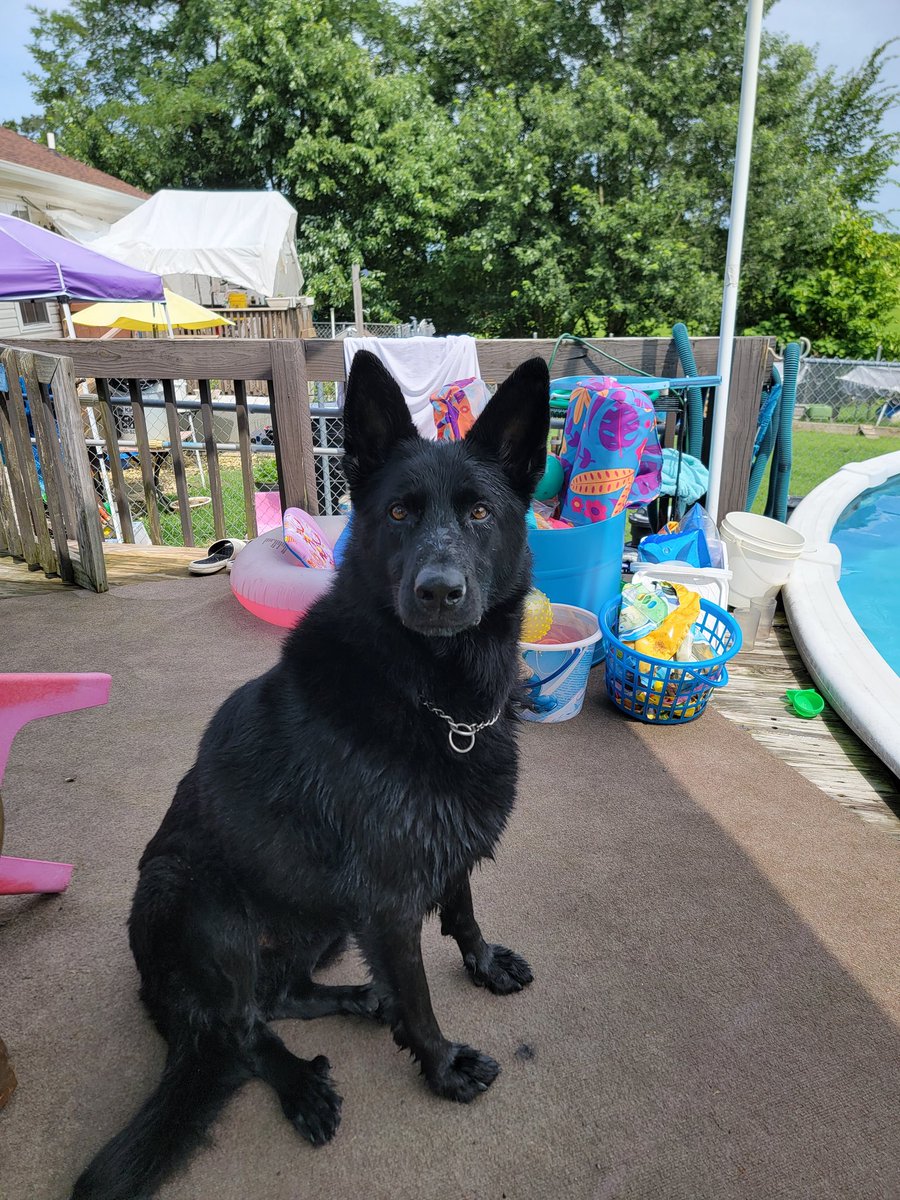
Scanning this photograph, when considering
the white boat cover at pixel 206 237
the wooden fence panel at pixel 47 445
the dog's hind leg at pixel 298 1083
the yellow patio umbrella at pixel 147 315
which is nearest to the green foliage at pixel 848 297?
the white boat cover at pixel 206 237

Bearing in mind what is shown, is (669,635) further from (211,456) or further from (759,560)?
(211,456)

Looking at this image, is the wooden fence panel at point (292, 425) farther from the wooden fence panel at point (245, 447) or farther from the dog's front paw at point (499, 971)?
the dog's front paw at point (499, 971)

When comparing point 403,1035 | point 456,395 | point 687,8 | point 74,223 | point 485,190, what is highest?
point 687,8

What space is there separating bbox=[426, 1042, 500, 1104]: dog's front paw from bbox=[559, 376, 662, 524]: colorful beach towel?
6.79 feet

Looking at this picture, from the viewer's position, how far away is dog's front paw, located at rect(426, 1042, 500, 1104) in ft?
4.70

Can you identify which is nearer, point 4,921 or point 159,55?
point 4,921

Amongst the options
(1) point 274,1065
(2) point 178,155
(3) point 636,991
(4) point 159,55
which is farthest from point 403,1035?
(4) point 159,55

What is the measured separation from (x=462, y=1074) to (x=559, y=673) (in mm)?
1518

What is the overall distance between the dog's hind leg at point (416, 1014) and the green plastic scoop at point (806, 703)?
2067 millimetres

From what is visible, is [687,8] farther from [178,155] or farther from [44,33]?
[44,33]

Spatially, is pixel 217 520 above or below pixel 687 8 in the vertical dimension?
below

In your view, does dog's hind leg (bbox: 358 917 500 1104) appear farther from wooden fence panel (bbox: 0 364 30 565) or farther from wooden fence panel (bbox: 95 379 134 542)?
wooden fence panel (bbox: 95 379 134 542)

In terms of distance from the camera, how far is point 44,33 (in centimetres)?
2228

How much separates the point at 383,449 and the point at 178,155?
23469 millimetres
